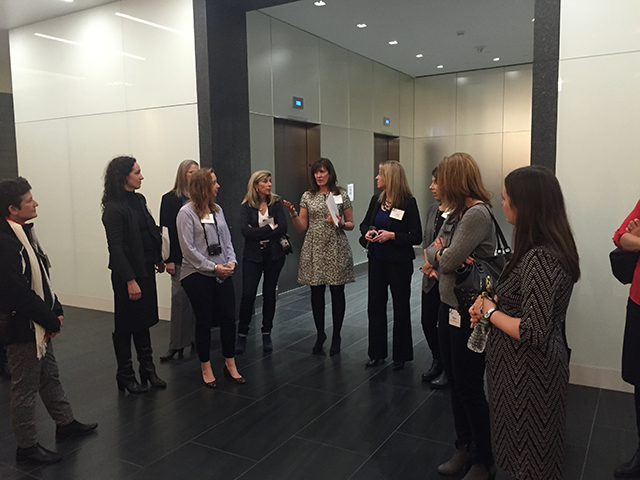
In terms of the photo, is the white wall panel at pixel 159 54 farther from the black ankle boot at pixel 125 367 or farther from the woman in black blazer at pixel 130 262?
the black ankle boot at pixel 125 367

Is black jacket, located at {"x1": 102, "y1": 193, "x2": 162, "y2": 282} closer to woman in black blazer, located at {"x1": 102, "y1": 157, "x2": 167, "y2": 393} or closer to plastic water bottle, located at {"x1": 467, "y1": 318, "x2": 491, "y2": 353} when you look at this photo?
woman in black blazer, located at {"x1": 102, "y1": 157, "x2": 167, "y2": 393}

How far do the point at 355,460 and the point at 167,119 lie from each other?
4.26 meters

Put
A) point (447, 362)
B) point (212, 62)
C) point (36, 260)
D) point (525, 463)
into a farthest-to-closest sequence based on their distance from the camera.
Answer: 1. point (212, 62)
2. point (36, 260)
3. point (447, 362)
4. point (525, 463)

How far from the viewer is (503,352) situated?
6.56 ft

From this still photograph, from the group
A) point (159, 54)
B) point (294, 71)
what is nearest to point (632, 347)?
point (159, 54)

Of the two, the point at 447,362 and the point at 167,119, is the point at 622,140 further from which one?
the point at 167,119

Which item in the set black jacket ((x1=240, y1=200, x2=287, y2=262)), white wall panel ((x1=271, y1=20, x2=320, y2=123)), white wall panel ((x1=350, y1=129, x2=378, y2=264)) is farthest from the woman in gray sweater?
white wall panel ((x1=350, y1=129, x2=378, y2=264))

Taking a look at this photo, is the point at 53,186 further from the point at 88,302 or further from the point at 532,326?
the point at 532,326

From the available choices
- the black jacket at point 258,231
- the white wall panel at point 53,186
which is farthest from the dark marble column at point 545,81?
Answer: the white wall panel at point 53,186

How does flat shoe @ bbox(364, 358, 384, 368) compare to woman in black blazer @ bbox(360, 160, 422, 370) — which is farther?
flat shoe @ bbox(364, 358, 384, 368)

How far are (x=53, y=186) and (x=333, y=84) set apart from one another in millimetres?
4345

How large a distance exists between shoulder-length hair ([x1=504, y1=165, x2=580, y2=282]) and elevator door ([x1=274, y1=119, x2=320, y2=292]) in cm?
537

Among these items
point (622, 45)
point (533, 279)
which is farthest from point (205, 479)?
point (622, 45)

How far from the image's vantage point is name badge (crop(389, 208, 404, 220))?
13.2 ft
